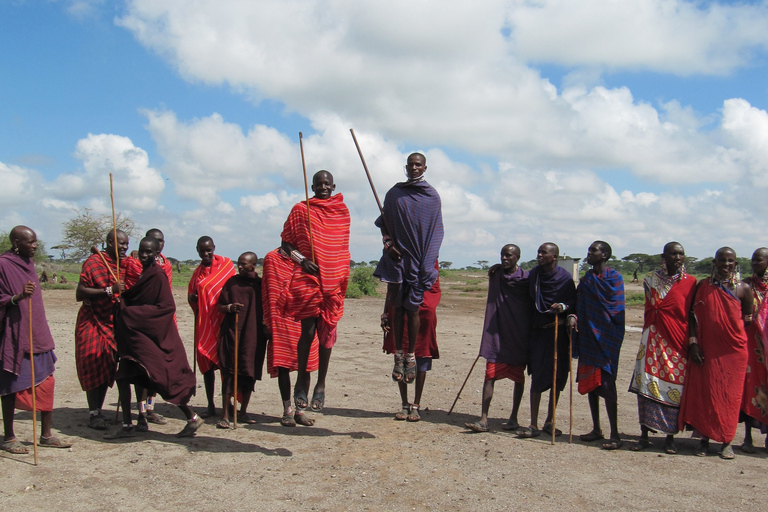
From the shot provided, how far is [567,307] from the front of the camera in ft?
23.0

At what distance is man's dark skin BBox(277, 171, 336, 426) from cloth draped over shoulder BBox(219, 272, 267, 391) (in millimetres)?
370

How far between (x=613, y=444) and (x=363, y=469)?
2.74m

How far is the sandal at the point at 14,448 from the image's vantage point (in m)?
5.74

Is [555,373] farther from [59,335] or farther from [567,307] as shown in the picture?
[59,335]

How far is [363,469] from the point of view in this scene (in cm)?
552

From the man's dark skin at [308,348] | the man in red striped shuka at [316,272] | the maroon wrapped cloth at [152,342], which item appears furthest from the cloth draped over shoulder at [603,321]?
the maroon wrapped cloth at [152,342]

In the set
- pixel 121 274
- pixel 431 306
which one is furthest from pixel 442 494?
pixel 121 274

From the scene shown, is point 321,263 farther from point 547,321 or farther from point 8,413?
point 8,413

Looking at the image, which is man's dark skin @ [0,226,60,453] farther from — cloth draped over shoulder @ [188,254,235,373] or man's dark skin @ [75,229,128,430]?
cloth draped over shoulder @ [188,254,235,373]

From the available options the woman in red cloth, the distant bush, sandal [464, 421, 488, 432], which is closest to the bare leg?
sandal [464, 421, 488, 432]

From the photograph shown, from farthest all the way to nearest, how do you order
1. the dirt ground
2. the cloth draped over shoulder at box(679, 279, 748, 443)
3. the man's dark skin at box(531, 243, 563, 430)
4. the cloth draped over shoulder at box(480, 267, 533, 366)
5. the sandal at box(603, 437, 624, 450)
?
the cloth draped over shoulder at box(480, 267, 533, 366) → the man's dark skin at box(531, 243, 563, 430) → the sandal at box(603, 437, 624, 450) → the cloth draped over shoulder at box(679, 279, 748, 443) → the dirt ground

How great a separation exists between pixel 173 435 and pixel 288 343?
60.2 inches

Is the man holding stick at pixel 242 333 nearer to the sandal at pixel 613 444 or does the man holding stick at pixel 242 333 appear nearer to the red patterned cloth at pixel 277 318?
the red patterned cloth at pixel 277 318

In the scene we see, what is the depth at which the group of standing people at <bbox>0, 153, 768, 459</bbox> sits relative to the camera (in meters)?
6.31
